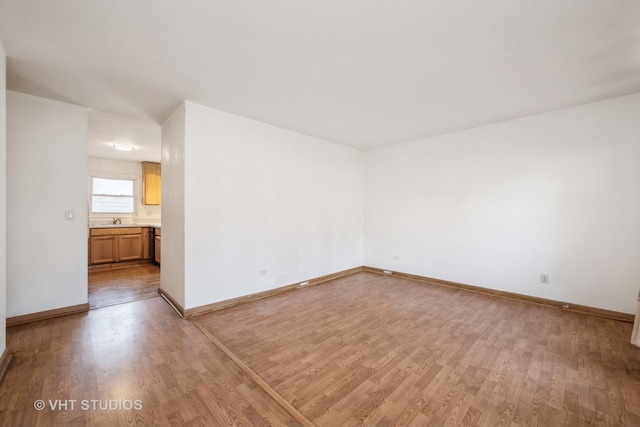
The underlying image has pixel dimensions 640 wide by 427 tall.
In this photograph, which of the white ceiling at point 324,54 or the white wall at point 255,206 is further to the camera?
the white wall at point 255,206

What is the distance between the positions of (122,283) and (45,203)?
Answer: 1899 millimetres

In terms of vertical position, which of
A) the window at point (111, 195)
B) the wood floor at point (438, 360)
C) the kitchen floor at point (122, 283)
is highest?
the window at point (111, 195)

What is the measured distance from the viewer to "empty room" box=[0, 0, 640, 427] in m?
1.71

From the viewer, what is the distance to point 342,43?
1.99m

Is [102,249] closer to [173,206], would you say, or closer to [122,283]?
[122,283]

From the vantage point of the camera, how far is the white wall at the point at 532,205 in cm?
301

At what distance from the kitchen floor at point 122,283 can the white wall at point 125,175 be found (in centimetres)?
138

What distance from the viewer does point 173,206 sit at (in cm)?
333

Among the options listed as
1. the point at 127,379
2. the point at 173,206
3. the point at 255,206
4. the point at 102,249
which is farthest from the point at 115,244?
the point at 127,379

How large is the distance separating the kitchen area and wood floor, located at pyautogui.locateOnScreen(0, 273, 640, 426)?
52.1 inches

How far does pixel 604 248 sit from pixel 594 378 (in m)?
1.96

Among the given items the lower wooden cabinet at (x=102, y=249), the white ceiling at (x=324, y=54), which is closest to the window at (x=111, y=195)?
the lower wooden cabinet at (x=102, y=249)

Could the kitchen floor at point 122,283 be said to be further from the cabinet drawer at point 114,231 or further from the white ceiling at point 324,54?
the white ceiling at point 324,54

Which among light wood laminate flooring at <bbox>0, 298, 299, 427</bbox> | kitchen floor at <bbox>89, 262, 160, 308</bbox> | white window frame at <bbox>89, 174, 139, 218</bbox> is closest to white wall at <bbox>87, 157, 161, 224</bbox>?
white window frame at <bbox>89, 174, 139, 218</bbox>
